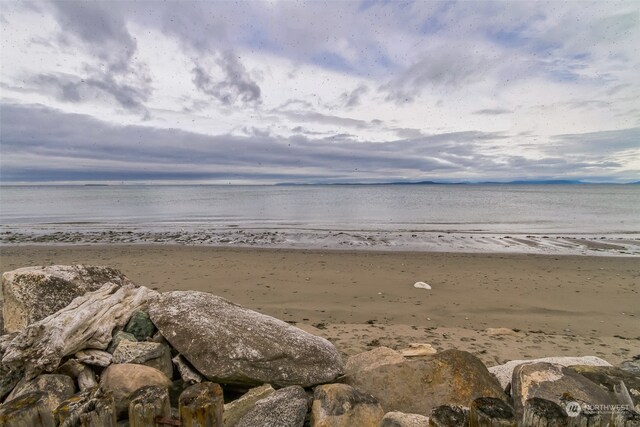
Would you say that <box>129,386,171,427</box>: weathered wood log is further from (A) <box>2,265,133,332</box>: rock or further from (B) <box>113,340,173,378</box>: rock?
(A) <box>2,265,133,332</box>: rock

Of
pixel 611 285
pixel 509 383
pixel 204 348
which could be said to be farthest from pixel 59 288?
pixel 611 285

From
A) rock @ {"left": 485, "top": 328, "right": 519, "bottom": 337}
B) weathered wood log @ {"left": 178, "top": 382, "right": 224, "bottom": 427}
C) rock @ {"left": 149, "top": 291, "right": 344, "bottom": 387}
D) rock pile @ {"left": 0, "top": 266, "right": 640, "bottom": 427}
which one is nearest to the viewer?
weathered wood log @ {"left": 178, "top": 382, "right": 224, "bottom": 427}

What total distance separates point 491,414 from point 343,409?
174 cm

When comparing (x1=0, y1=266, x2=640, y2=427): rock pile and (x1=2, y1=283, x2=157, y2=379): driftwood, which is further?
(x1=2, y1=283, x2=157, y2=379): driftwood

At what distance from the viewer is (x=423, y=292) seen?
999cm

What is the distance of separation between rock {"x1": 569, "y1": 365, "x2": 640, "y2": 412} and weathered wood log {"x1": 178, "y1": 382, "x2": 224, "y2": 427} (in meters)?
3.81

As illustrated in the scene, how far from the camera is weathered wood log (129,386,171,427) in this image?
215 centimetres

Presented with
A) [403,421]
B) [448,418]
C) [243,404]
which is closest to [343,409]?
[403,421]

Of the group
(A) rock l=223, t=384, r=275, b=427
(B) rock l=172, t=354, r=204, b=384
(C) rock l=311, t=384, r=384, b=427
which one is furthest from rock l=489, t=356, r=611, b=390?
(B) rock l=172, t=354, r=204, b=384

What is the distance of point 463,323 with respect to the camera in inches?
310

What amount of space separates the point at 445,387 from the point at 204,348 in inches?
106

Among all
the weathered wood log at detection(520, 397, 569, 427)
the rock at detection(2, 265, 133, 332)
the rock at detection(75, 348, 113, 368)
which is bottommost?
the rock at detection(75, 348, 113, 368)

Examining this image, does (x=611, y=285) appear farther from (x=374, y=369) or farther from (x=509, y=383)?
(x=374, y=369)

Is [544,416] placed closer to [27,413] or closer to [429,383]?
[429,383]
